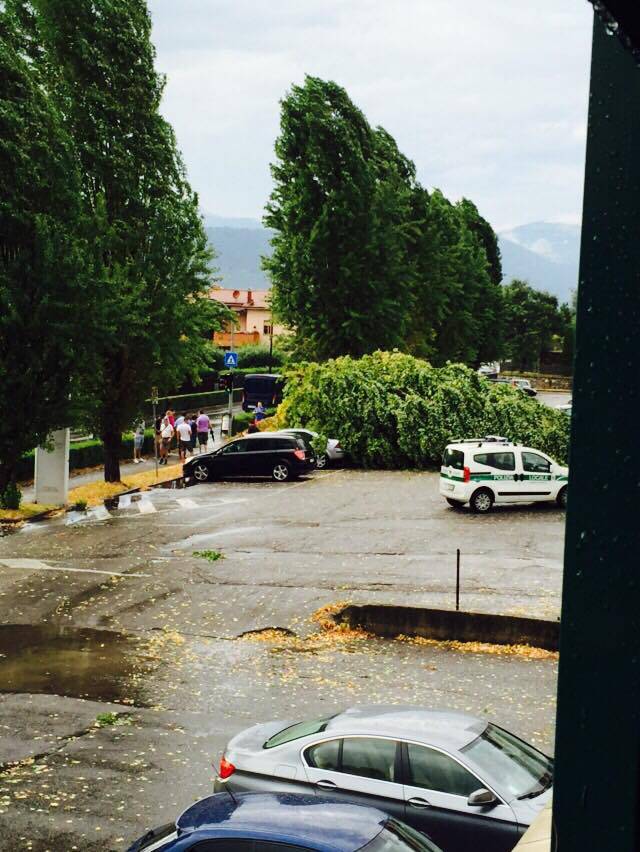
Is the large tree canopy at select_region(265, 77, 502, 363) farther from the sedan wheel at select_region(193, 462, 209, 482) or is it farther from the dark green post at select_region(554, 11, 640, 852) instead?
the dark green post at select_region(554, 11, 640, 852)

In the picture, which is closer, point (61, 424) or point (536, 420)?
point (61, 424)

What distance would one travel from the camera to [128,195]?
32.2 m

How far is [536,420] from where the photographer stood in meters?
35.3

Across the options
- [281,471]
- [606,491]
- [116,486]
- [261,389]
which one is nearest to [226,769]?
[606,491]

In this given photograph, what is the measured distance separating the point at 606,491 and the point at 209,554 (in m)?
20.7

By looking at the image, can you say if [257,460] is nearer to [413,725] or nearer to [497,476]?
[497,476]

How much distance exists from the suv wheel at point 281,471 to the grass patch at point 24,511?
7.09m

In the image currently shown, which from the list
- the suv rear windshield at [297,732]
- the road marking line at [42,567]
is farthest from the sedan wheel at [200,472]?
the suv rear windshield at [297,732]

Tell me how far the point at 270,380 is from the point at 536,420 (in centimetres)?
2860

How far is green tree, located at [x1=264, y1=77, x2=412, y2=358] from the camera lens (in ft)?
165

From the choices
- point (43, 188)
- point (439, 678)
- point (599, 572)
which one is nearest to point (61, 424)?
point (43, 188)

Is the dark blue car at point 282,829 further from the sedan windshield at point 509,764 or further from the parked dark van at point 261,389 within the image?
the parked dark van at point 261,389

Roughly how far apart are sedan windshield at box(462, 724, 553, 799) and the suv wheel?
23899 mm

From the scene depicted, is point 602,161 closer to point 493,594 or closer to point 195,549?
point 493,594
